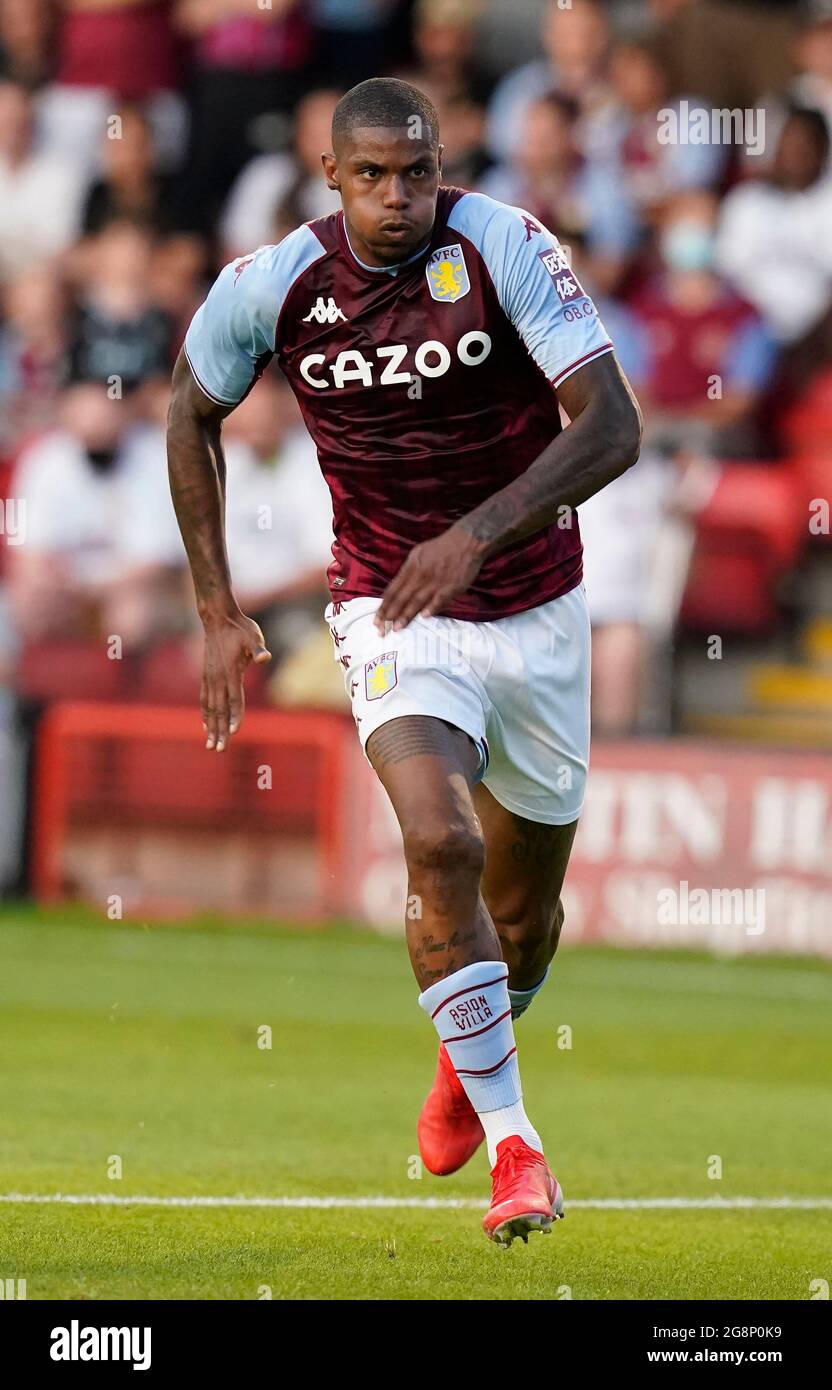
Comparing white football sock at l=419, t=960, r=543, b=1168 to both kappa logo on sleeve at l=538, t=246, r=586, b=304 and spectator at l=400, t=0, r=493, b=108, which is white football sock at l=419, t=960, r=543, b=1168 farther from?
spectator at l=400, t=0, r=493, b=108

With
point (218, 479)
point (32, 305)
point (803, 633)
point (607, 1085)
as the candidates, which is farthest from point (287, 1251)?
point (32, 305)

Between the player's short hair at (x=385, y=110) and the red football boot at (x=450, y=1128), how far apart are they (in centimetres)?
264

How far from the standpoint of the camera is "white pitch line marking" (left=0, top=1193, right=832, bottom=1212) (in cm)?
689

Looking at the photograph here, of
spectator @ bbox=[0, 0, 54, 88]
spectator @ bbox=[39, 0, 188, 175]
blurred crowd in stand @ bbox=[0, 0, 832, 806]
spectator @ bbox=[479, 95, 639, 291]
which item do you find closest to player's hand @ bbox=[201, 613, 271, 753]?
blurred crowd in stand @ bbox=[0, 0, 832, 806]

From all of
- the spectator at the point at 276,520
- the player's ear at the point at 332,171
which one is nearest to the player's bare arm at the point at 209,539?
the player's ear at the point at 332,171

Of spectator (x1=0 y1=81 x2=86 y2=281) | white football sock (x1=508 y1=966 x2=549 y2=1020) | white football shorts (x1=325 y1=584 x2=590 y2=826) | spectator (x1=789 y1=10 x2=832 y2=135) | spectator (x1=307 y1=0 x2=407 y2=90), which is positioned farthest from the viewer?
spectator (x1=0 y1=81 x2=86 y2=281)

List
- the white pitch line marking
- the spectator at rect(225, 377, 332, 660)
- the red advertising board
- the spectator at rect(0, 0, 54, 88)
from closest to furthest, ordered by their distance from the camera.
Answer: the white pitch line marking
the red advertising board
the spectator at rect(225, 377, 332, 660)
the spectator at rect(0, 0, 54, 88)

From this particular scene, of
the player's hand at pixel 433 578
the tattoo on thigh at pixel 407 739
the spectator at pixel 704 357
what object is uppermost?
the spectator at pixel 704 357

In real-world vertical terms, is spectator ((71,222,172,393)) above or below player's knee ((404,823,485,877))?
above

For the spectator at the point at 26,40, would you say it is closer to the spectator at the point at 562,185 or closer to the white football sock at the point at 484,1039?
the spectator at the point at 562,185

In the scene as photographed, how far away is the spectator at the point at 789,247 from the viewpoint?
50.6 ft

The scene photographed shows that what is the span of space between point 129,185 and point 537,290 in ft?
39.1

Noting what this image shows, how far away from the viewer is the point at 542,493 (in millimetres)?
5973

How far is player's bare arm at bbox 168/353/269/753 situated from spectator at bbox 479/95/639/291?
9446 millimetres
